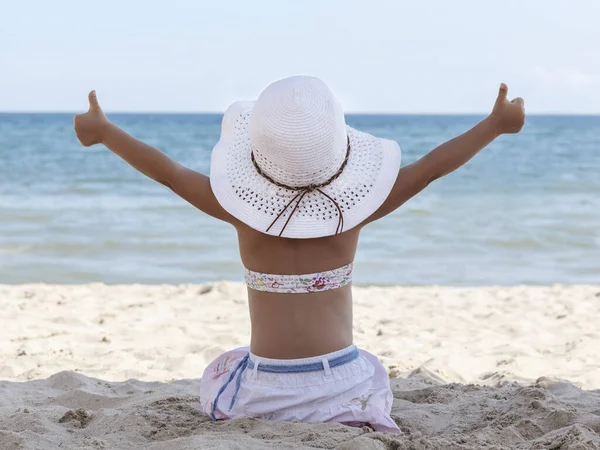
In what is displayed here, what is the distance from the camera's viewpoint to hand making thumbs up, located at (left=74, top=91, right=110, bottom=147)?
2445mm

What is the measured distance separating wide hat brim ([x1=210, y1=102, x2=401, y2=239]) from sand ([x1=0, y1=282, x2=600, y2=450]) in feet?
2.00

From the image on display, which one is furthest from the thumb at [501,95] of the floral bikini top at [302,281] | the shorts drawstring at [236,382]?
the shorts drawstring at [236,382]

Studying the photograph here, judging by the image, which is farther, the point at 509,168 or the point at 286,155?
the point at 509,168

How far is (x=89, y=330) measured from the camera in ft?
14.6

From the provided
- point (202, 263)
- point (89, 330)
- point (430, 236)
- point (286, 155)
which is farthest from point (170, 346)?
point (430, 236)

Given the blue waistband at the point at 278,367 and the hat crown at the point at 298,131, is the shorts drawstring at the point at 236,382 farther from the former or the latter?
the hat crown at the point at 298,131

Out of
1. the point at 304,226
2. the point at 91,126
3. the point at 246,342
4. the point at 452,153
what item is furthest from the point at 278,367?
the point at 246,342

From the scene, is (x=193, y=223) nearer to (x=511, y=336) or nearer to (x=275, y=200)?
(x=511, y=336)

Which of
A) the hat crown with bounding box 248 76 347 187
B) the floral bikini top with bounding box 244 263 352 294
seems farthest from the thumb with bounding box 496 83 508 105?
the floral bikini top with bounding box 244 263 352 294

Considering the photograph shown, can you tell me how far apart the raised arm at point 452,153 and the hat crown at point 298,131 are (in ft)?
0.74

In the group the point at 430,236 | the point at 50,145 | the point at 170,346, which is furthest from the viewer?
the point at 50,145

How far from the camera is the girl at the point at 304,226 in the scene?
2.31 m

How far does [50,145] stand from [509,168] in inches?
560

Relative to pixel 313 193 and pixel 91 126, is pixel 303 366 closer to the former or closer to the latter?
pixel 313 193
